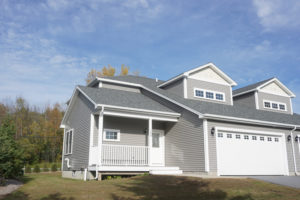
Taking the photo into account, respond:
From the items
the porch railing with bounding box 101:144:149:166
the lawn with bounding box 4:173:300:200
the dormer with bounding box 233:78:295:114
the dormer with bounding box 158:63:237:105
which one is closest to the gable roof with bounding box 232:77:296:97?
the dormer with bounding box 233:78:295:114

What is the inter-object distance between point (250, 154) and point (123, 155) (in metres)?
6.54

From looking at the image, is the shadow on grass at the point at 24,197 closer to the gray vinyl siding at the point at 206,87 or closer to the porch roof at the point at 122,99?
the porch roof at the point at 122,99

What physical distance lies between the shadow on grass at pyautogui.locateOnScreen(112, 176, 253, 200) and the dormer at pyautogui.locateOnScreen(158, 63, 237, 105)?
287 inches

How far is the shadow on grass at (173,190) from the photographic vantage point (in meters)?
7.77

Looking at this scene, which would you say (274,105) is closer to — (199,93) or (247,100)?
(247,100)

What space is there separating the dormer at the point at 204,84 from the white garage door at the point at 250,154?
3.91m

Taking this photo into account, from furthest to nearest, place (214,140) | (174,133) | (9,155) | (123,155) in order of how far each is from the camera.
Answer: (174,133), (123,155), (214,140), (9,155)

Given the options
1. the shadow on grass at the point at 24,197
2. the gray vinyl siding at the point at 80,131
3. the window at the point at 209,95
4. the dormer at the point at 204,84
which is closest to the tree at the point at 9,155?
the shadow on grass at the point at 24,197

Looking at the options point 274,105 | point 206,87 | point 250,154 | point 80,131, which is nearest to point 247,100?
point 274,105

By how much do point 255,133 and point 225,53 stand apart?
19.4 feet

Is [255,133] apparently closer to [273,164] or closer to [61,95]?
[273,164]

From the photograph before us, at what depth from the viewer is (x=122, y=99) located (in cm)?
1457

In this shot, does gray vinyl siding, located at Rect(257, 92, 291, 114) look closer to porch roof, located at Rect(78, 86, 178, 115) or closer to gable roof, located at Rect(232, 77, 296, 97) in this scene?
gable roof, located at Rect(232, 77, 296, 97)

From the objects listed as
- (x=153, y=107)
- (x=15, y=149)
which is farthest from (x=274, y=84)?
(x=15, y=149)
